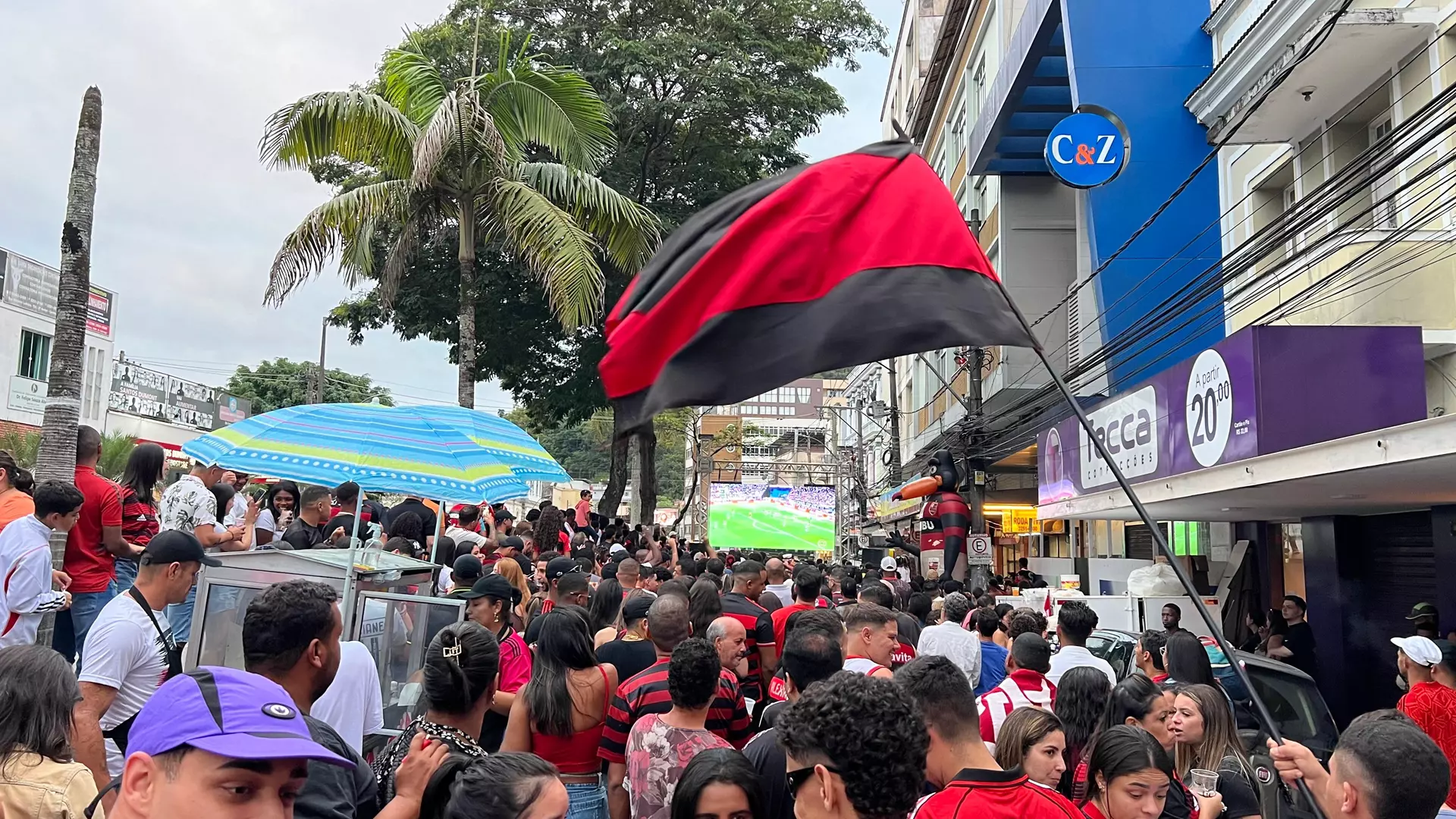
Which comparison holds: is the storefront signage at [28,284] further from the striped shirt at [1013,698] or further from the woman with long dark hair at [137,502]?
the striped shirt at [1013,698]

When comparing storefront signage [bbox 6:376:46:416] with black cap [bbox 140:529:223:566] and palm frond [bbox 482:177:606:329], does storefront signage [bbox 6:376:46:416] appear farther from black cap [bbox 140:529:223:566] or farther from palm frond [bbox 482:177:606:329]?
black cap [bbox 140:529:223:566]

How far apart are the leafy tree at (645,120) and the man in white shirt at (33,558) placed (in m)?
17.4

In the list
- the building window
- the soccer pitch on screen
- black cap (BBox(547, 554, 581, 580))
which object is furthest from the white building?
black cap (BBox(547, 554, 581, 580))

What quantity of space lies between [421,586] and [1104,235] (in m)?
14.7

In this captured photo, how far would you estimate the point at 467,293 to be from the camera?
15844mm

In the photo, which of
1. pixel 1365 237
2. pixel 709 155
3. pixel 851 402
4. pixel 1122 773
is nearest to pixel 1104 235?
pixel 1365 237

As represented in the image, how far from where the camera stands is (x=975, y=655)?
23.3 feet

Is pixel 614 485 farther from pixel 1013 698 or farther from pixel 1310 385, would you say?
pixel 1013 698

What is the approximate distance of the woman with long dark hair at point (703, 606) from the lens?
6.78 m

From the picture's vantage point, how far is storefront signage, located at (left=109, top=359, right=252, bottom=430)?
4119 cm

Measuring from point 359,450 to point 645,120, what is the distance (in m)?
18.6

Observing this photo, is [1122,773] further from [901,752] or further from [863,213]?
[863,213]

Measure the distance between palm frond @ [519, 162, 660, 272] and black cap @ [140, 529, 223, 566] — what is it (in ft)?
41.4

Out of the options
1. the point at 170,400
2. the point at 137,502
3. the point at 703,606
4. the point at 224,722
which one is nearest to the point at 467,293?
the point at 137,502
